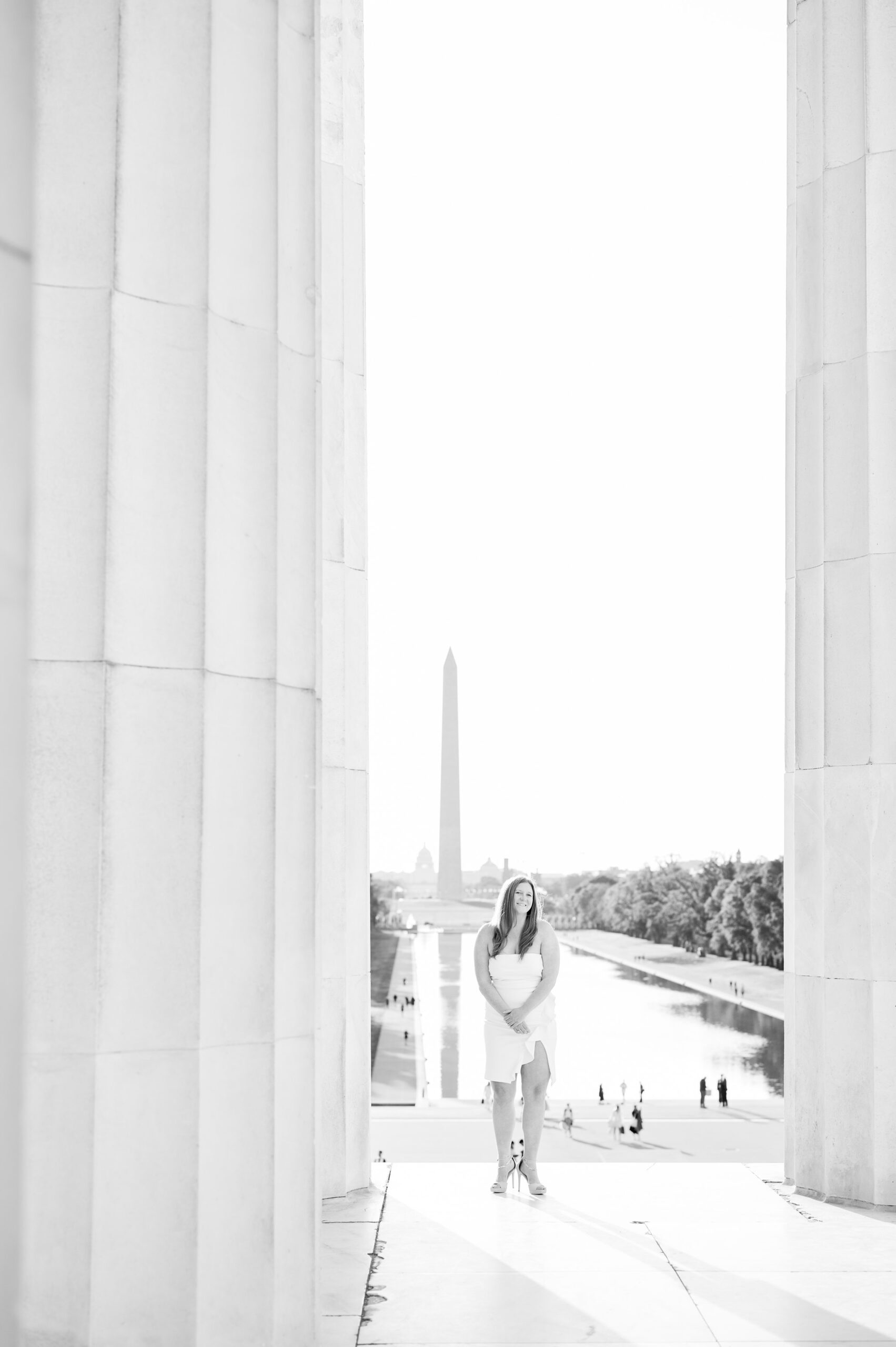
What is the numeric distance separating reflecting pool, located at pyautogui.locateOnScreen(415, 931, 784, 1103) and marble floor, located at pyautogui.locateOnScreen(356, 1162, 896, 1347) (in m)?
25.7

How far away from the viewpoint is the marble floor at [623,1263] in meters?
10.9

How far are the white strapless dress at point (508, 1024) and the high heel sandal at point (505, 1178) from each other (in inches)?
40.1

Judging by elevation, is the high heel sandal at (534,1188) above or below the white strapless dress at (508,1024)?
below

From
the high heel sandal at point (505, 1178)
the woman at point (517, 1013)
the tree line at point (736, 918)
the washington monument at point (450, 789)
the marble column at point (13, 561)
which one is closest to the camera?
the marble column at point (13, 561)

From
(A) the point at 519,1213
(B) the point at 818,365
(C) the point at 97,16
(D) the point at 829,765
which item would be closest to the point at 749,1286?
(A) the point at 519,1213

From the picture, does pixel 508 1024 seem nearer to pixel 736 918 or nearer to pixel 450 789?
pixel 450 789

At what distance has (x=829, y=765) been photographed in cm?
1623

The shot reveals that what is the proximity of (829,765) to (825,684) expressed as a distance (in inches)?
40.3

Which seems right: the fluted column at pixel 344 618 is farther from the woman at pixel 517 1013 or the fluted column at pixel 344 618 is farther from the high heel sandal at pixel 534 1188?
the high heel sandal at pixel 534 1188

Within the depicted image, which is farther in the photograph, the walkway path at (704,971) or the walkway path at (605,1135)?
the walkway path at (704,971)

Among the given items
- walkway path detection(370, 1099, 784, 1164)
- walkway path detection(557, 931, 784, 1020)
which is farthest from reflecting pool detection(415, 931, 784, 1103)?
walkway path detection(370, 1099, 784, 1164)

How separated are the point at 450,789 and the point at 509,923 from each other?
139 m

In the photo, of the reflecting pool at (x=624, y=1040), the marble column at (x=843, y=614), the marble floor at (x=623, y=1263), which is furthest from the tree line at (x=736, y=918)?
the marble floor at (x=623, y=1263)

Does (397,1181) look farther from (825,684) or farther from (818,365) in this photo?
(818,365)
